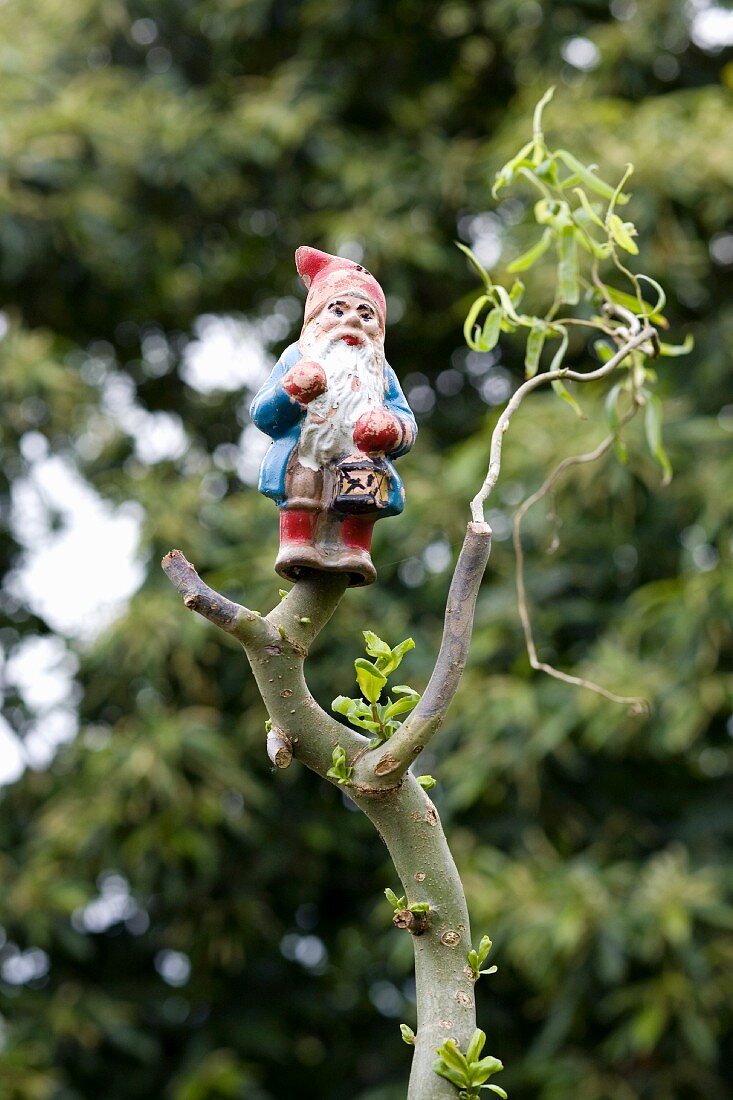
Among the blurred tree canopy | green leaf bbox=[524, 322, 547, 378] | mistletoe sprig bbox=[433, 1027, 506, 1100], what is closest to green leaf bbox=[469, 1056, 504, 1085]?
mistletoe sprig bbox=[433, 1027, 506, 1100]

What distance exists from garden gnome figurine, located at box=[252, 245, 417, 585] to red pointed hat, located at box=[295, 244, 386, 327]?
50mm

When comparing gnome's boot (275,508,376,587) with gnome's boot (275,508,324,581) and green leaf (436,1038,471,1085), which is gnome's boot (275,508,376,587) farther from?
green leaf (436,1038,471,1085)

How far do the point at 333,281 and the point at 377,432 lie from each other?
140 millimetres

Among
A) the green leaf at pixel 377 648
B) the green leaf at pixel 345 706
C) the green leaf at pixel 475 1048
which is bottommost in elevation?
the green leaf at pixel 475 1048

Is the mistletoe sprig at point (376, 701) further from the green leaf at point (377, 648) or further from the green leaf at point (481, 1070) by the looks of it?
the green leaf at point (481, 1070)

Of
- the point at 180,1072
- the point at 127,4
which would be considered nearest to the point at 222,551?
the point at 180,1072

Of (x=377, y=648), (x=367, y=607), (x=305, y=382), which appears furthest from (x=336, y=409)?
(x=367, y=607)

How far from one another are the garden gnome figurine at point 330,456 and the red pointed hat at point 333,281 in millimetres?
50

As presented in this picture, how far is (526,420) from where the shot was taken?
8.06ft

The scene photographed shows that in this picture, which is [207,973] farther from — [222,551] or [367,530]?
[367,530]

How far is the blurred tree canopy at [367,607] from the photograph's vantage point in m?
2.30

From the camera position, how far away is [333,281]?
2.77 feet

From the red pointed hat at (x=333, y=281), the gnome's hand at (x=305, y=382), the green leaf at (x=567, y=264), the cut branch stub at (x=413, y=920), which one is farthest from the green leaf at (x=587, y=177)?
the cut branch stub at (x=413, y=920)

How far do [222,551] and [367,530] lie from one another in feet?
6.04
